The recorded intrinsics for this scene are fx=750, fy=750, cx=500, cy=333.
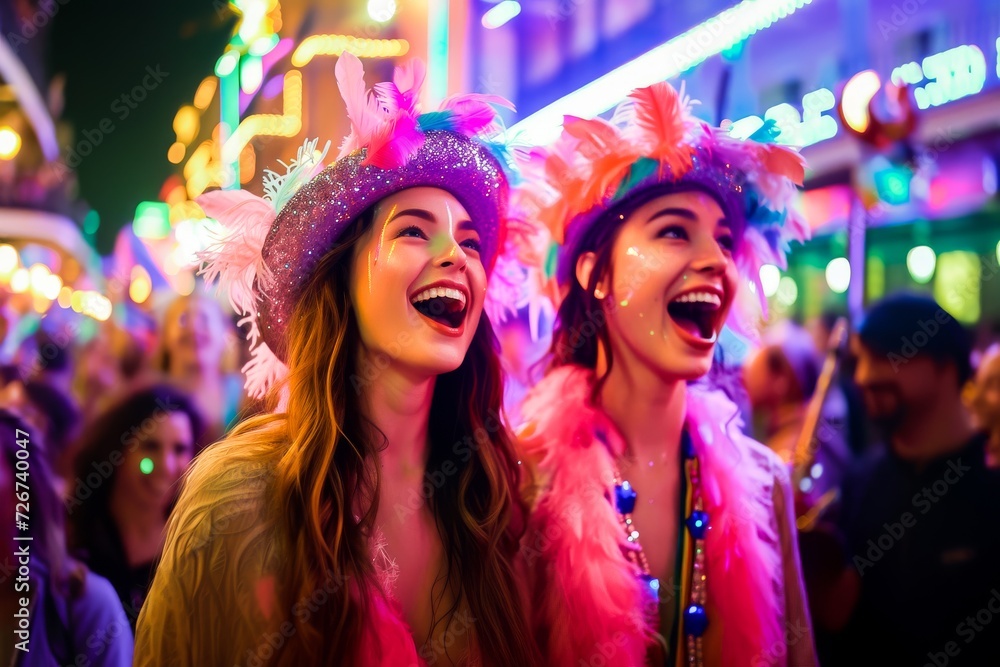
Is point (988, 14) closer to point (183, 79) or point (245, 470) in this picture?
point (183, 79)

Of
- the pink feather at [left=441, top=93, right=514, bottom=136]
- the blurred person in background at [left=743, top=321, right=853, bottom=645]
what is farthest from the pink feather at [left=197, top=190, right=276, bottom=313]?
the blurred person in background at [left=743, top=321, right=853, bottom=645]

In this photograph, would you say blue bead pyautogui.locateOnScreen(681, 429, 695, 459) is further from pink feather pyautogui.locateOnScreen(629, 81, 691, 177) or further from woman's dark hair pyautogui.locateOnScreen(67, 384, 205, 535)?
woman's dark hair pyautogui.locateOnScreen(67, 384, 205, 535)

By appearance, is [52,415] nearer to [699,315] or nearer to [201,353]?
[201,353]

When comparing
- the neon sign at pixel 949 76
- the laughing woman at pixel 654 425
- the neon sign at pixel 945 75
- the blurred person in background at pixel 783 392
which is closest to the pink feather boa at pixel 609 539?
the laughing woman at pixel 654 425


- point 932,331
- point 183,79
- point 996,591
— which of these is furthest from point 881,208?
point 183,79

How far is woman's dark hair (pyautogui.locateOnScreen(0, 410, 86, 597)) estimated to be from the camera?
1761mm

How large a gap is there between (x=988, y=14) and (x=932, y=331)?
310 centimetres

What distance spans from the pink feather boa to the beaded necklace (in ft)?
0.07

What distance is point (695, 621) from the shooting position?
5.49ft

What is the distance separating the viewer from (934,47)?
484 cm

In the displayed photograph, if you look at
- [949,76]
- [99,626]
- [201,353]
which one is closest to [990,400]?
[949,76]

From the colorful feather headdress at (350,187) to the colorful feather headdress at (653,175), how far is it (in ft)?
0.65

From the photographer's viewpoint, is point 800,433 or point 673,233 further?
point 800,433

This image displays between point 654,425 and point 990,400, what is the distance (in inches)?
63.6
